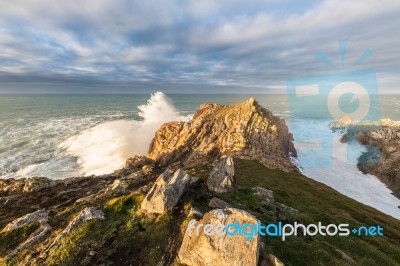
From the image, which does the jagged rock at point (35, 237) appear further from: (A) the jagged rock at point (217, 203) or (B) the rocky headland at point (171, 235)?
(A) the jagged rock at point (217, 203)

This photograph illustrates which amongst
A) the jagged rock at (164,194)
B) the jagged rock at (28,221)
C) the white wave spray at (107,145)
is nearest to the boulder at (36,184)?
the jagged rock at (28,221)

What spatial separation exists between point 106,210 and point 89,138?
101815mm

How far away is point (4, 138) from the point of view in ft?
348

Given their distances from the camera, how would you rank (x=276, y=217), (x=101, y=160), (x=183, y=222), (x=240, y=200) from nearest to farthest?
(x=183, y=222)
(x=276, y=217)
(x=240, y=200)
(x=101, y=160)

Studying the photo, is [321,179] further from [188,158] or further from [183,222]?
[183,222]

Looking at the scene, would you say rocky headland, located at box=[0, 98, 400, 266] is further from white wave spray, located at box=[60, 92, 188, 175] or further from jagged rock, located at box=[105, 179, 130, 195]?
white wave spray, located at box=[60, 92, 188, 175]

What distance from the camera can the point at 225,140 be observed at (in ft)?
243

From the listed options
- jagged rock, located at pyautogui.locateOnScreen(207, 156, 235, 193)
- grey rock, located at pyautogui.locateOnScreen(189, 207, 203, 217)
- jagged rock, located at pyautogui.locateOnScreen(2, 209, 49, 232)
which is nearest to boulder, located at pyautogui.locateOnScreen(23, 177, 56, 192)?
jagged rock, located at pyautogui.locateOnScreen(2, 209, 49, 232)

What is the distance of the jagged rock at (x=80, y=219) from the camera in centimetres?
1521

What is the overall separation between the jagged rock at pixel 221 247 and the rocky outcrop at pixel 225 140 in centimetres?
4911

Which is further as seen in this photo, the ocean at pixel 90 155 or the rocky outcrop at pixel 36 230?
the ocean at pixel 90 155

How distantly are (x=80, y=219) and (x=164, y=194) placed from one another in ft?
20.1

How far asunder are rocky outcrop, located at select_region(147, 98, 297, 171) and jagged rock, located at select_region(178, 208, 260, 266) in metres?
49.1

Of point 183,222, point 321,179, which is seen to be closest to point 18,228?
point 183,222
